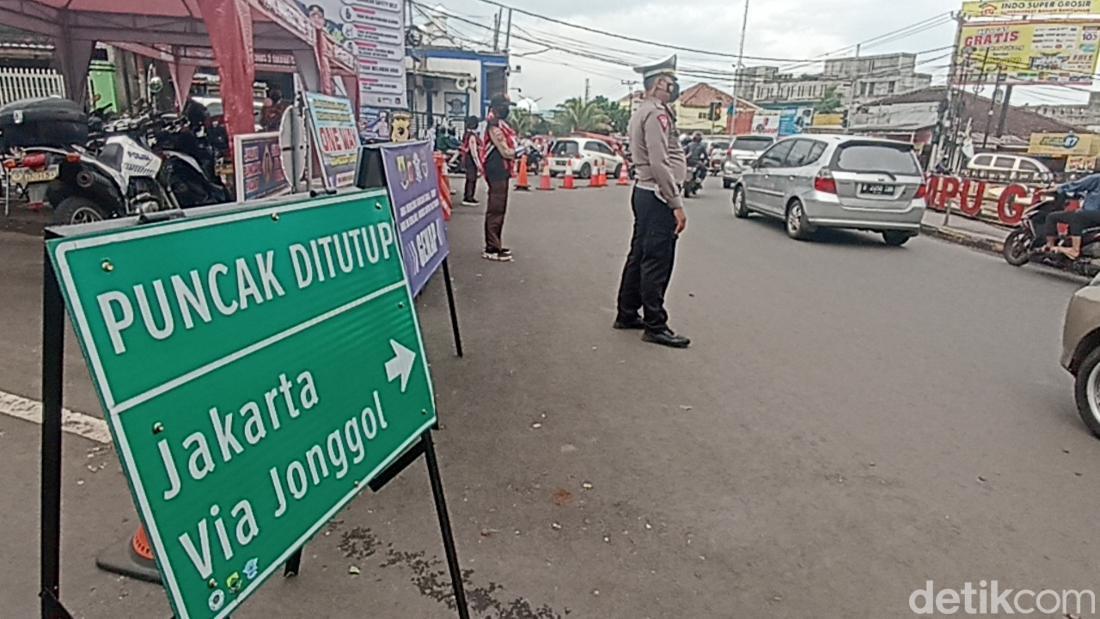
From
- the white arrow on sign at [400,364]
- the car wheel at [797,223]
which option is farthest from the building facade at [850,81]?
the white arrow on sign at [400,364]

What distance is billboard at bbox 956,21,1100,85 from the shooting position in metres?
30.5

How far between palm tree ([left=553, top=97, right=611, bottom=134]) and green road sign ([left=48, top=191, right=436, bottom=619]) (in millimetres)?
43674

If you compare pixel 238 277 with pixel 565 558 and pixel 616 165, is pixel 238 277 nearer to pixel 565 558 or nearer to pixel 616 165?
pixel 565 558

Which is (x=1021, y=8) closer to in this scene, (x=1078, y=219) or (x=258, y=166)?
(x=1078, y=219)

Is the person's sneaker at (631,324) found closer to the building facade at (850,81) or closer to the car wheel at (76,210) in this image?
the car wheel at (76,210)

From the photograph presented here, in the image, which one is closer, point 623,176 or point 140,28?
point 140,28

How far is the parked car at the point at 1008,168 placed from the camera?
50.2ft

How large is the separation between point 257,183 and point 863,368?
4.84m

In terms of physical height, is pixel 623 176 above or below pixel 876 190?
below

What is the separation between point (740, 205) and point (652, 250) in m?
8.45

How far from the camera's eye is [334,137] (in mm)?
6320

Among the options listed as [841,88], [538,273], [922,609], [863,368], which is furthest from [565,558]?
[841,88]

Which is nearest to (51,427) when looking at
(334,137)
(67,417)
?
(67,417)

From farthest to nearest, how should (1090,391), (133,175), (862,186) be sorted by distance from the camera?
1. (862,186)
2. (133,175)
3. (1090,391)
